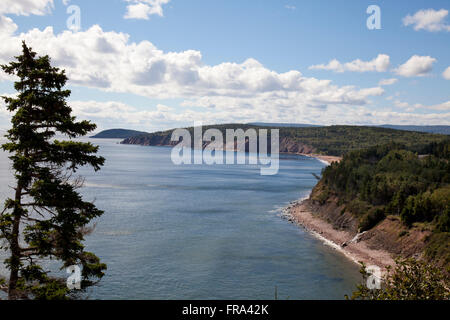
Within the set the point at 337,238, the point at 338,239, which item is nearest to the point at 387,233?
the point at 338,239

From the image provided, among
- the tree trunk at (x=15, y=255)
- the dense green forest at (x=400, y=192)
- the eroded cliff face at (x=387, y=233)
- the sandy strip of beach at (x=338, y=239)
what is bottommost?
the sandy strip of beach at (x=338, y=239)

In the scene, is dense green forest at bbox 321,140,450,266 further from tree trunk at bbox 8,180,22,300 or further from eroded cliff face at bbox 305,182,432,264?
tree trunk at bbox 8,180,22,300

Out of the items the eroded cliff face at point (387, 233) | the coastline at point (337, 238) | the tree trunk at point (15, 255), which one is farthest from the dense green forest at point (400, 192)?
the tree trunk at point (15, 255)

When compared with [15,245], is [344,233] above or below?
below

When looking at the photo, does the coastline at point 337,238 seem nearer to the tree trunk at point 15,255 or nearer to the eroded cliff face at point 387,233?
the eroded cliff face at point 387,233

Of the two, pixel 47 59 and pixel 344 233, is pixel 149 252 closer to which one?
pixel 344 233
